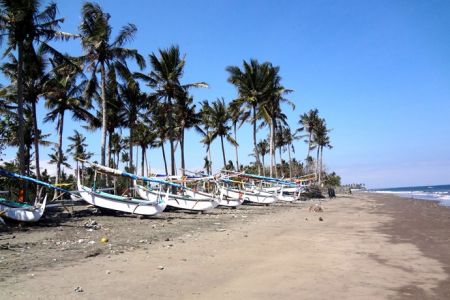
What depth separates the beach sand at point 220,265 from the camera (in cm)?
738

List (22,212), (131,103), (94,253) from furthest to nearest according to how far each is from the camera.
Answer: (131,103), (22,212), (94,253)

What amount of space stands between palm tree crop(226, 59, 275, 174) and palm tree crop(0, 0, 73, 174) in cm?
2388

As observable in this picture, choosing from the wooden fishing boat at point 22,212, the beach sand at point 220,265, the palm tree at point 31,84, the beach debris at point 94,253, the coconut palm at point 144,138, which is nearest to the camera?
the beach sand at point 220,265

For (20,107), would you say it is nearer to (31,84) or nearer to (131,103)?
(31,84)

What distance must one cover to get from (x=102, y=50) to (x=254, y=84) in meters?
20.6

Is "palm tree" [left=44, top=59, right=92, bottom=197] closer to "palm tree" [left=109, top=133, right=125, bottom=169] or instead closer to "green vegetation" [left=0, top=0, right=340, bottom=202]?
"green vegetation" [left=0, top=0, right=340, bottom=202]

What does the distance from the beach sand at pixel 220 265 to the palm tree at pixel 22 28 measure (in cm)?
977

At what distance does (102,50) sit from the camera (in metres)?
28.5

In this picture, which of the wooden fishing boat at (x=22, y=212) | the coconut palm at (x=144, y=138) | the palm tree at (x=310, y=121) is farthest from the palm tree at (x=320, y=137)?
the wooden fishing boat at (x=22, y=212)

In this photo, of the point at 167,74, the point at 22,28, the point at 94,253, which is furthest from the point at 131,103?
the point at 94,253

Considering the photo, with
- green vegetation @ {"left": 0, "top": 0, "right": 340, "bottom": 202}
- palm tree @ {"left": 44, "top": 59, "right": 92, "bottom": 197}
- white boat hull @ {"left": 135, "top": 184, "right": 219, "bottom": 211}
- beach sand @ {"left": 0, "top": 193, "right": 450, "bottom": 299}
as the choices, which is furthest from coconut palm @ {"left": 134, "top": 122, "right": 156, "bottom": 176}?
beach sand @ {"left": 0, "top": 193, "right": 450, "bottom": 299}

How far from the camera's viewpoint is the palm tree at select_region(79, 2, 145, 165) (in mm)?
28078

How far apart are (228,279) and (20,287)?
13.1ft

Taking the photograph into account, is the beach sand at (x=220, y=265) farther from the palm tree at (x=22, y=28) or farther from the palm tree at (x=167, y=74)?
the palm tree at (x=167, y=74)
